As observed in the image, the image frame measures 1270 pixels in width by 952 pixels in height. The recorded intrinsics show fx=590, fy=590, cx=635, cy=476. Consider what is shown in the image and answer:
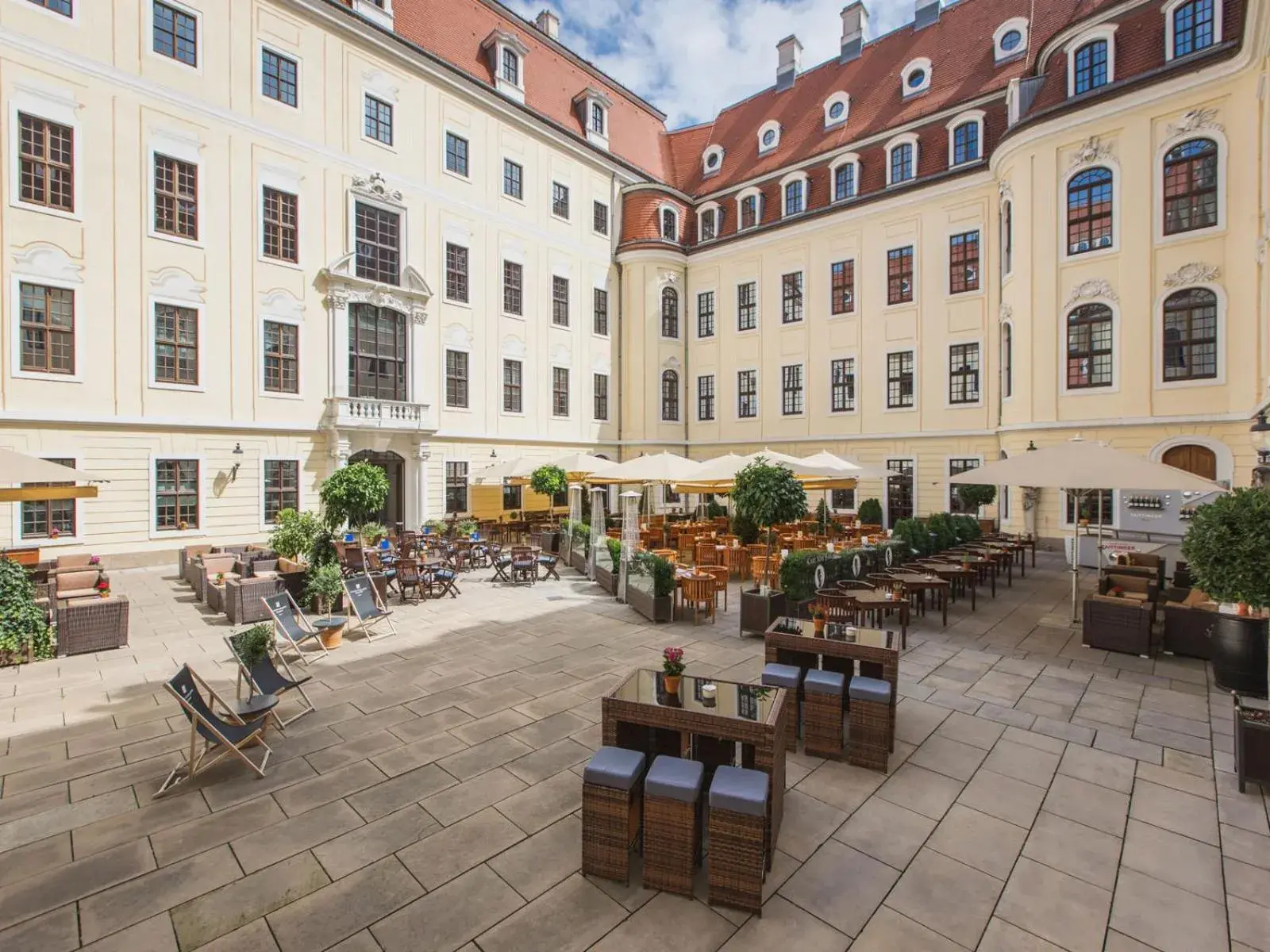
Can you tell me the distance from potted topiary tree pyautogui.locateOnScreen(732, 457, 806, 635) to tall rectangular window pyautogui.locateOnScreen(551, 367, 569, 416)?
17.6 meters

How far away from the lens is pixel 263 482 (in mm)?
17875

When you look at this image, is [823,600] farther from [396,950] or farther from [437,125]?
[437,125]

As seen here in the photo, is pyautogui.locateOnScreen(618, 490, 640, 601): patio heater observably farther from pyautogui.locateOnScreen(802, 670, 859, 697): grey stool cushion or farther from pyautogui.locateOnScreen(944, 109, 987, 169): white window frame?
pyautogui.locateOnScreen(944, 109, 987, 169): white window frame

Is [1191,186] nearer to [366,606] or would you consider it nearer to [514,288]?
[514,288]

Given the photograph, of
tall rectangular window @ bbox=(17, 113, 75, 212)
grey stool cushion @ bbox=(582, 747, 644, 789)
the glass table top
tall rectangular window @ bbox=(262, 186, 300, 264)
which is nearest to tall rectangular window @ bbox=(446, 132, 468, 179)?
tall rectangular window @ bbox=(262, 186, 300, 264)

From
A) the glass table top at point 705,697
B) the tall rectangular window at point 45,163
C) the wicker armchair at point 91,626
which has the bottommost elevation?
the wicker armchair at point 91,626

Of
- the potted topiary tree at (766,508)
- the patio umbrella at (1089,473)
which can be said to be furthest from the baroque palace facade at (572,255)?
the potted topiary tree at (766,508)

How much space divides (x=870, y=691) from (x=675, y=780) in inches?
88.4

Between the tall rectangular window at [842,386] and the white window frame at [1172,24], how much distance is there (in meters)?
12.0

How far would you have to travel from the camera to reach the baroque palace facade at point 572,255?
592 inches

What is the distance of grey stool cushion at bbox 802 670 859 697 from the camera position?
529 centimetres

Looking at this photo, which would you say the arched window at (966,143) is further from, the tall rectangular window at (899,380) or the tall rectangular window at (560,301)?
the tall rectangular window at (560,301)

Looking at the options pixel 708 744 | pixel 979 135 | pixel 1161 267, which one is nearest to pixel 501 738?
pixel 708 744

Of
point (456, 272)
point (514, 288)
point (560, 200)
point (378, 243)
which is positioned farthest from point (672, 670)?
point (560, 200)
